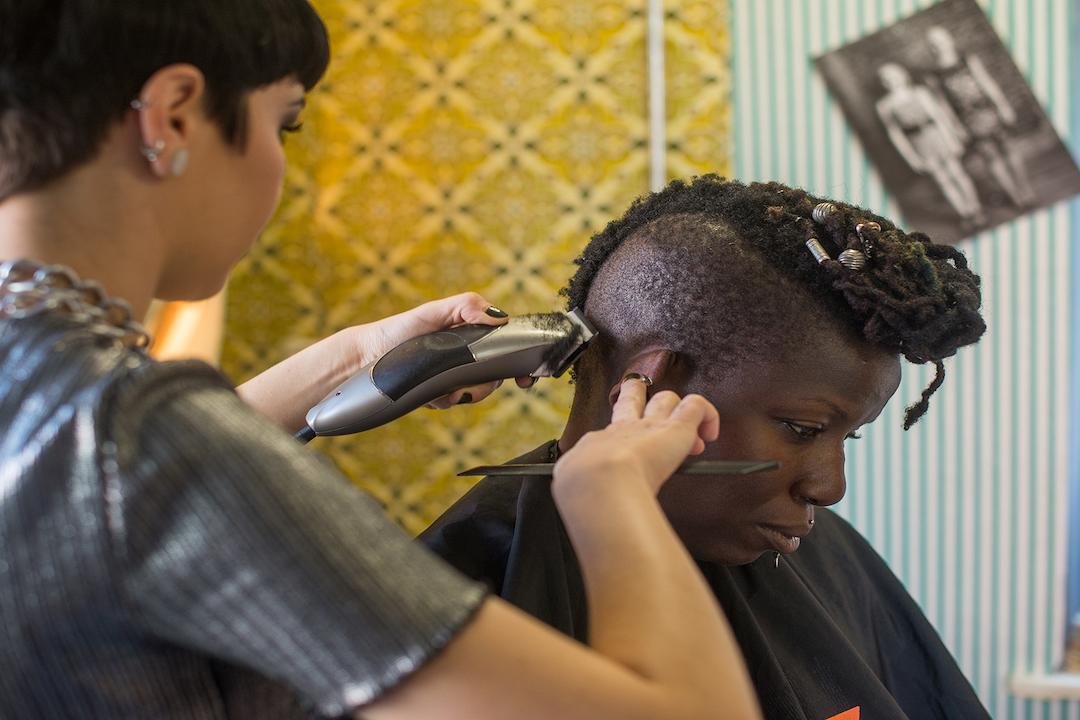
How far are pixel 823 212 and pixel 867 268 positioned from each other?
0.27 ft

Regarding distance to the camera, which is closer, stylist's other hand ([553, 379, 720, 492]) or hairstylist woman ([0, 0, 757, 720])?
hairstylist woman ([0, 0, 757, 720])

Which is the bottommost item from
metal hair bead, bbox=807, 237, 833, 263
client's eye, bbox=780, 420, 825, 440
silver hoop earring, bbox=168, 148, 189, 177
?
client's eye, bbox=780, 420, 825, 440

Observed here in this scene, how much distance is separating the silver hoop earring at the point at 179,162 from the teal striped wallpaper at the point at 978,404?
2.50 metres

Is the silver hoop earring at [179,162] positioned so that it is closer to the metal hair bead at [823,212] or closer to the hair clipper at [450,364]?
the hair clipper at [450,364]

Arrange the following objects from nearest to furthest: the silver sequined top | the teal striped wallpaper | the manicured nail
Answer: the silver sequined top, the manicured nail, the teal striped wallpaper

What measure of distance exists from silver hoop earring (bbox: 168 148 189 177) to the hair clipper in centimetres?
48

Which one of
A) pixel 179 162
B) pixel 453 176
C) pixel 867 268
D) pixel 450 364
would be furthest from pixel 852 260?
pixel 453 176

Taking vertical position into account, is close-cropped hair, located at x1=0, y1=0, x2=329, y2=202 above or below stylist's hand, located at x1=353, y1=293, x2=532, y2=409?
above

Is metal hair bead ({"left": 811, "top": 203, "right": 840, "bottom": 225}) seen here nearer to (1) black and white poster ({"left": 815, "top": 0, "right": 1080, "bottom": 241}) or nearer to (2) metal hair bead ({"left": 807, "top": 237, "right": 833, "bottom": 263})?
(2) metal hair bead ({"left": 807, "top": 237, "right": 833, "bottom": 263})

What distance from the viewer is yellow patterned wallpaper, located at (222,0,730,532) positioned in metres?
3.16

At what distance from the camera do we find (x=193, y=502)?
2.13ft

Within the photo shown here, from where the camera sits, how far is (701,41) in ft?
10.2

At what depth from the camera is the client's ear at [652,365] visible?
50.4 inches

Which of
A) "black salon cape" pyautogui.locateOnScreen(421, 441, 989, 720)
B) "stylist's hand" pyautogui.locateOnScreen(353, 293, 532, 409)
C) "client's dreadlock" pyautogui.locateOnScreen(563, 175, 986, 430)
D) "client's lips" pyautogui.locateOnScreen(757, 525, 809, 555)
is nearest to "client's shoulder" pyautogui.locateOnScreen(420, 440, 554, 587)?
"black salon cape" pyautogui.locateOnScreen(421, 441, 989, 720)
